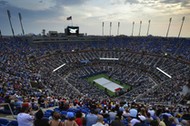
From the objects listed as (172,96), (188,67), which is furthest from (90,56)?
(172,96)

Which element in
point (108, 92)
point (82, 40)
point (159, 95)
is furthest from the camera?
point (82, 40)

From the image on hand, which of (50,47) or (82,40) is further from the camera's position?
(82,40)

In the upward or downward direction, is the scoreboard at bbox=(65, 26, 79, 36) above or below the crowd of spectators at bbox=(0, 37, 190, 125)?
above

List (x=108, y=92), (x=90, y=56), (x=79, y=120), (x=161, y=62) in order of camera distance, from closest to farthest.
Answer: (x=79, y=120) → (x=108, y=92) → (x=161, y=62) → (x=90, y=56)

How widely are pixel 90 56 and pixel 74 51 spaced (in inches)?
285

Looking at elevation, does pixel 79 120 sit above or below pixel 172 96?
above

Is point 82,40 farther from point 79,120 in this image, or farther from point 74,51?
point 79,120

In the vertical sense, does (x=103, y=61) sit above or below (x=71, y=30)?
below

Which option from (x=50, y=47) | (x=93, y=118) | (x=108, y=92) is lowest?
(x=108, y=92)

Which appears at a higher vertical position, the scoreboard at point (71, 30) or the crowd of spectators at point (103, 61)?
the scoreboard at point (71, 30)

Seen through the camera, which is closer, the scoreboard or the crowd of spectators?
the crowd of spectators

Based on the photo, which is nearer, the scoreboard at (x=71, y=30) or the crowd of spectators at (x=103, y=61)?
the crowd of spectators at (x=103, y=61)

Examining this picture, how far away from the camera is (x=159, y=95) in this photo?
33719mm

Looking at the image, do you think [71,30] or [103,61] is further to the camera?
[71,30]
